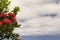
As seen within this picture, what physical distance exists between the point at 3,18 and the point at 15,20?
92 cm

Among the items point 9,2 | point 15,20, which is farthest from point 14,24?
point 9,2

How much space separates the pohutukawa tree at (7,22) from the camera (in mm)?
20250

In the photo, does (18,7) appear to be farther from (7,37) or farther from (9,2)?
(7,37)

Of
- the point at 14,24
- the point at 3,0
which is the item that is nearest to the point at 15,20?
the point at 14,24

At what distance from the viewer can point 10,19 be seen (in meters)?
21.0

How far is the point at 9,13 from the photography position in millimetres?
21156

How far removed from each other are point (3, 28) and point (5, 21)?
0.54m

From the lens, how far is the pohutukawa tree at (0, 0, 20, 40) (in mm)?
20250

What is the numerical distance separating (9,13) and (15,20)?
0.72 meters

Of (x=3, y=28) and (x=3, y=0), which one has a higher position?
(x=3, y=0)

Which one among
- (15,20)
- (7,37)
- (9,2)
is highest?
(9,2)

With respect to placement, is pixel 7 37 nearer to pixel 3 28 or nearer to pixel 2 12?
pixel 3 28

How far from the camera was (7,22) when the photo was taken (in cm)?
2025

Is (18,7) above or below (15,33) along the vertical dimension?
above
